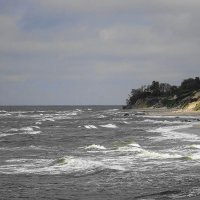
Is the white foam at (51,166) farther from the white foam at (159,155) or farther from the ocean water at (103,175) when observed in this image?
the white foam at (159,155)

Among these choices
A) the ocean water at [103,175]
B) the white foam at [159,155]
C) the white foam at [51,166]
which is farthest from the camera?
the white foam at [159,155]

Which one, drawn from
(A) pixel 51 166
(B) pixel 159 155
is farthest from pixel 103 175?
(B) pixel 159 155

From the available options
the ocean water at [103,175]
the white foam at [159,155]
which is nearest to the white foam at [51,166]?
the ocean water at [103,175]

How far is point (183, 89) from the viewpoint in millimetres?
176625

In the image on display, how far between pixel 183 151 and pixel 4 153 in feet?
39.7

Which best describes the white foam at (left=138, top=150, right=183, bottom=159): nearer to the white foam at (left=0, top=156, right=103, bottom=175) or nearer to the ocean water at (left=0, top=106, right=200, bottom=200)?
the ocean water at (left=0, top=106, right=200, bottom=200)

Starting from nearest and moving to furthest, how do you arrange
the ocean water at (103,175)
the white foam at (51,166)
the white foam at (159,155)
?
the ocean water at (103,175), the white foam at (51,166), the white foam at (159,155)

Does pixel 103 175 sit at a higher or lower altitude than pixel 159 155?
lower

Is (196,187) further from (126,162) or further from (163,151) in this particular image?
(163,151)

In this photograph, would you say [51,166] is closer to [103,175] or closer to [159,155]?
[103,175]

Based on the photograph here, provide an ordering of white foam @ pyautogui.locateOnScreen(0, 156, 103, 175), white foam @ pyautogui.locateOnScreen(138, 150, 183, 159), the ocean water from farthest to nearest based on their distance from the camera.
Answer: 1. white foam @ pyautogui.locateOnScreen(138, 150, 183, 159)
2. white foam @ pyautogui.locateOnScreen(0, 156, 103, 175)
3. the ocean water

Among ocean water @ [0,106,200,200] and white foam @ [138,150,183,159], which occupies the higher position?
white foam @ [138,150,183,159]

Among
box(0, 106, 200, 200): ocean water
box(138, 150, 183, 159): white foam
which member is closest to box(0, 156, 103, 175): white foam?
box(0, 106, 200, 200): ocean water

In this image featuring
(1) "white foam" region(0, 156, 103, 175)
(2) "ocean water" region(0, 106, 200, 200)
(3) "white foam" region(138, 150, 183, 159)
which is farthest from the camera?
(3) "white foam" region(138, 150, 183, 159)
